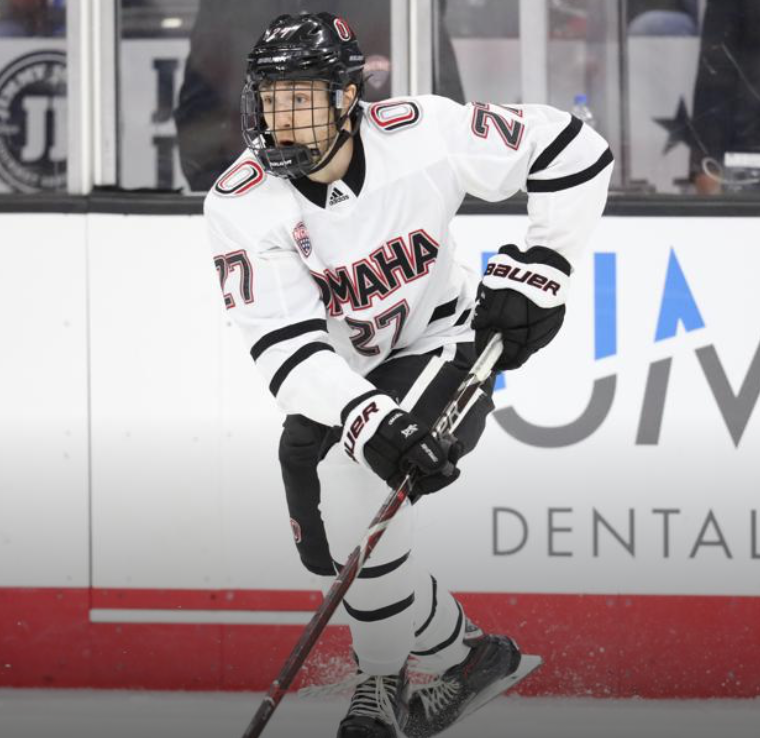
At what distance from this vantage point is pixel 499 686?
2992 mm

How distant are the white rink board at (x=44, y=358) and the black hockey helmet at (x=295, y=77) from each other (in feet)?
3.48

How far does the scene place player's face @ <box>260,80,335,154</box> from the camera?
2734 millimetres

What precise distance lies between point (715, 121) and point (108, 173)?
146cm

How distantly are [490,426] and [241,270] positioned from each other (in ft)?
3.61

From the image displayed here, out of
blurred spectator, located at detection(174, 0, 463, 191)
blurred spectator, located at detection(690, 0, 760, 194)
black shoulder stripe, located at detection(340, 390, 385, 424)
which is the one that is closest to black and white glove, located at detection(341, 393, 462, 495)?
black shoulder stripe, located at detection(340, 390, 385, 424)

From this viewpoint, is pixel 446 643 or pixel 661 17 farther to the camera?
pixel 661 17

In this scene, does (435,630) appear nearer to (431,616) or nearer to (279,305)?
(431,616)

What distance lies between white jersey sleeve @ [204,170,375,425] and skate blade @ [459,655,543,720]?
65 centimetres

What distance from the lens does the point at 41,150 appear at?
3697mm

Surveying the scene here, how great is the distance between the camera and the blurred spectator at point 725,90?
364cm

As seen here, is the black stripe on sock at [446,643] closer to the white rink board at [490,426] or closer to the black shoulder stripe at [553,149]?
the white rink board at [490,426]

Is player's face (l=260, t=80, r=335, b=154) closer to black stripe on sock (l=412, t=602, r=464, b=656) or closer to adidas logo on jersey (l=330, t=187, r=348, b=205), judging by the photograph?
adidas logo on jersey (l=330, t=187, r=348, b=205)

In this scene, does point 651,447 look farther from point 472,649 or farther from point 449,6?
point 449,6

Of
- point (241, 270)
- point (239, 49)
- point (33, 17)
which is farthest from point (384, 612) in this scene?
point (33, 17)
